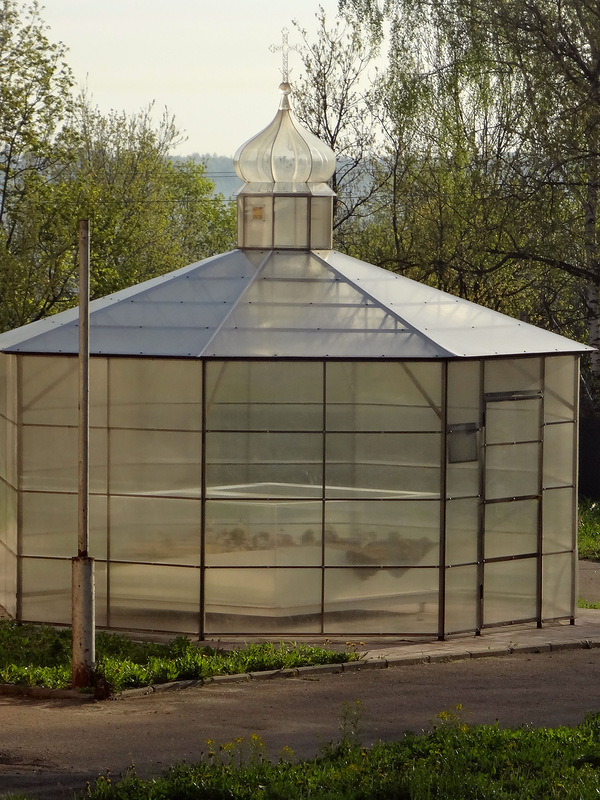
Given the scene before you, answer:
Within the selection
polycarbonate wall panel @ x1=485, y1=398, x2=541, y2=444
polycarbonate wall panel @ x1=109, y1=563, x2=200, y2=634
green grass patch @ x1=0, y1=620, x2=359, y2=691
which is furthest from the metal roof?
green grass patch @ x1=0, y1=620, x2=359, y2=691

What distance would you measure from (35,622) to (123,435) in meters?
2.65

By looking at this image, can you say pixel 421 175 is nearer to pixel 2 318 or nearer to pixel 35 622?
pixel 2 318

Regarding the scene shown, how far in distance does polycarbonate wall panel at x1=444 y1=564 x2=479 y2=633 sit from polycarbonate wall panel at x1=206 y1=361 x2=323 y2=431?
2.48 metres

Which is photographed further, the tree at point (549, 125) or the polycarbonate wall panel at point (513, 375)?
the tree at point (549, 125)

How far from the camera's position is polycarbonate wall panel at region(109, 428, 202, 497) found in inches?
619

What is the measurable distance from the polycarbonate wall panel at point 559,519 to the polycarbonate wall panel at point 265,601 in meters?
3.29

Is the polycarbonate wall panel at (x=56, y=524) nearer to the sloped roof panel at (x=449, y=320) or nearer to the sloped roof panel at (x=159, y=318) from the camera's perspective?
the sloped roof panel at (x=159, y=318)

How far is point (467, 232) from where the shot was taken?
99.6 ft

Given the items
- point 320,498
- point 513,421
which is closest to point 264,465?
point 320,498

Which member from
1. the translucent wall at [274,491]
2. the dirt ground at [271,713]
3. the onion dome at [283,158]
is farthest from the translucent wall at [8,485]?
the onion dome at [283,158]

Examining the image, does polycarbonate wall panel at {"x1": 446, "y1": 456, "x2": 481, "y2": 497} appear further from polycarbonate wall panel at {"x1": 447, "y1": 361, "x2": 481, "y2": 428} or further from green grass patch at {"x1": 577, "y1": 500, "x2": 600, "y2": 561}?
green grass patch at {"x1": 577, "y1": 500, "x2": 600, "y2": 561}

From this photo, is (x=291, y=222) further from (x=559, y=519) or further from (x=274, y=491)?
(x=559, y=519)

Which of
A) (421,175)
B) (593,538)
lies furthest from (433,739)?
(421,175)

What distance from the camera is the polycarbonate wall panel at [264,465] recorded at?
1569 cm
